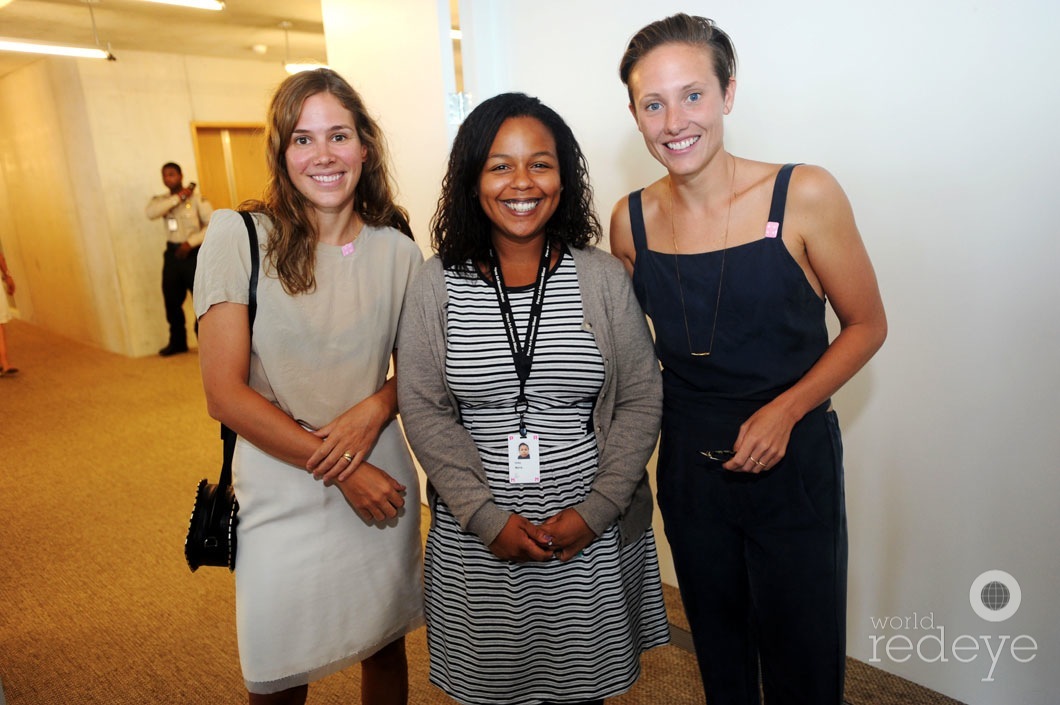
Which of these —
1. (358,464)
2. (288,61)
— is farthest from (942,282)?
(288,61)

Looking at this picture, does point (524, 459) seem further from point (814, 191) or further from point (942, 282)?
point (942, 282)

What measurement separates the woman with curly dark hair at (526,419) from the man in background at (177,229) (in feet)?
22.4

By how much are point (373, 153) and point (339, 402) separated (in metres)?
0.58

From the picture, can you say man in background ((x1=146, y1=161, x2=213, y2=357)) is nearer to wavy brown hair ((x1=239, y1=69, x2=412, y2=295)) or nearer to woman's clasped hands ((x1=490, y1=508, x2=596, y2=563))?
wavy brown hair ((x1=239, y1=69, x2=412, y2=295))

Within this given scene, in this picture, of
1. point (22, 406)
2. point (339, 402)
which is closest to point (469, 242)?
point (339, 402)

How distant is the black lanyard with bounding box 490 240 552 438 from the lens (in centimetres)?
151

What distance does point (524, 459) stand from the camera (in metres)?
1.54

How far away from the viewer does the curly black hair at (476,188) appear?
5.15ft

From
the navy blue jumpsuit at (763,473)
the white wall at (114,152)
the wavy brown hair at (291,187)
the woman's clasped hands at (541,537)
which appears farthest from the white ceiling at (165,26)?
the woman's clasped hands at (541,537)

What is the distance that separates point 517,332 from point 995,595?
5.27 feet

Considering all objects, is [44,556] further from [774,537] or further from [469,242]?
[774,537]

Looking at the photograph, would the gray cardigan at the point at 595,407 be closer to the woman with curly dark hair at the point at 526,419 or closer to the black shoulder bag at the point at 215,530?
the woman with curly dark hair at the point at 526,419

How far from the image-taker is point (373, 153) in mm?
1699

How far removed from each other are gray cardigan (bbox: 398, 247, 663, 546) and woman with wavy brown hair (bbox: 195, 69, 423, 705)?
0.46 ft
